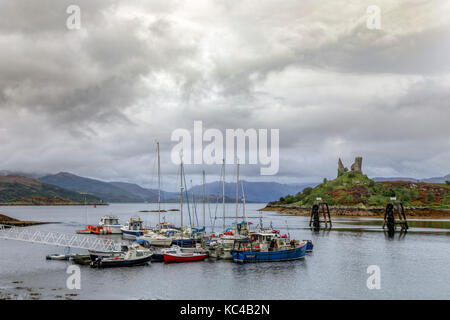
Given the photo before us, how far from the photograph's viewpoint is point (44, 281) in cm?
4622

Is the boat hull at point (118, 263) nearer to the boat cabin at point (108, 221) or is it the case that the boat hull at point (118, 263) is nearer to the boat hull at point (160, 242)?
the boat hull at point (160, 242)

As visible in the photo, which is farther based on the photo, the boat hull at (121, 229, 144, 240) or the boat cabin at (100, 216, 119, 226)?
the boat cabin at (100, 216, 119, 226)

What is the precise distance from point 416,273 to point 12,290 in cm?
4933

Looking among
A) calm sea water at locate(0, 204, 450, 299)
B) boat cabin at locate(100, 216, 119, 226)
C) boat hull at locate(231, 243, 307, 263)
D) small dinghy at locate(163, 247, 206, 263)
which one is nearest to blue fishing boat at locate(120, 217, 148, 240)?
boat cabin at locate(100, 216, 119, 226)

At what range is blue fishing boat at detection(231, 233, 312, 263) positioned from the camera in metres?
61.4

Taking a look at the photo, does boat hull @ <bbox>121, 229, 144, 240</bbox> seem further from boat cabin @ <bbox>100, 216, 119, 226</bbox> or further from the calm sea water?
the calm sea water

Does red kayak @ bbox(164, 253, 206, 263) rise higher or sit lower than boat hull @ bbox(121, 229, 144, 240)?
higher

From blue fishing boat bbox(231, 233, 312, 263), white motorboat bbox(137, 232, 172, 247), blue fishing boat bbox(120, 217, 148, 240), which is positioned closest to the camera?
blue fishing boat bbox(231, 233, 312, 263)

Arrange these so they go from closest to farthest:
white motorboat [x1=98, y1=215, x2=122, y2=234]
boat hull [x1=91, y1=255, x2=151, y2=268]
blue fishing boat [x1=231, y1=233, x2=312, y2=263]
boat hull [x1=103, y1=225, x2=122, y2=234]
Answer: boat hull [x1=91, y1=255, x2=151, y2=268] → blue fishing boat [x1=231, y1=233, x2=312, y2=263] → boat hull [x1=103, y1=225, x2=122, y2=234] → white motorboat [x1=98, y1=215, x2=122, y2=234]

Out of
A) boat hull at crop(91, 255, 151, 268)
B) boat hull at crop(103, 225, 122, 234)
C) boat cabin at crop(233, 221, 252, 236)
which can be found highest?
boat cabin at crop(233, 221, 252, 236)

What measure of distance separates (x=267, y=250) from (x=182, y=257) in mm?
13467
